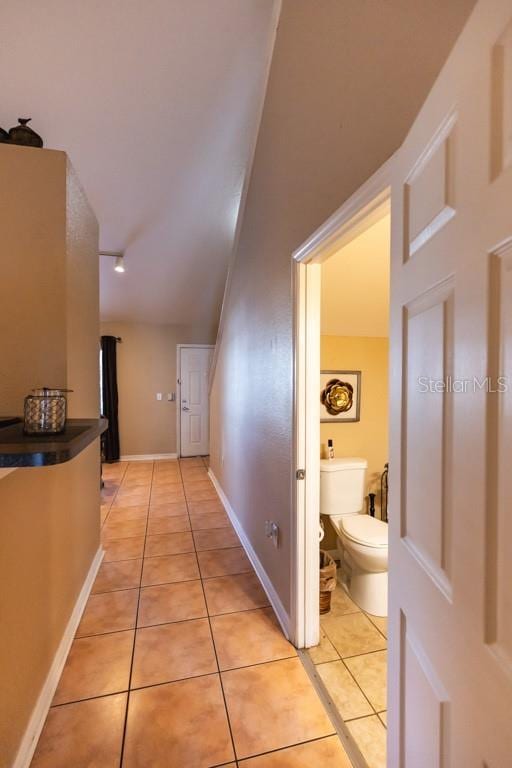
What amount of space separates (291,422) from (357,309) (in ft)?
3.36

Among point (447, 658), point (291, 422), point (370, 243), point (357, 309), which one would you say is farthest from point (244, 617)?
point (370, 243)

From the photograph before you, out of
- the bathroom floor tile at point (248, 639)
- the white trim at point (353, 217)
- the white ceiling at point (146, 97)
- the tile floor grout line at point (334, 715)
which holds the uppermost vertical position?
the white ceiling at point (146, 97)

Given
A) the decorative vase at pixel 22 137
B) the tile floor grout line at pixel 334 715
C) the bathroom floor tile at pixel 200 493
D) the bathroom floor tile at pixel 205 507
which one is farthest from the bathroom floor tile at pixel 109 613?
the decorative vase at pixel 22 137

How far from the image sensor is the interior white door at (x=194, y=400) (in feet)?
18.7

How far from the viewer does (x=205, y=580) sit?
2205 millimetres

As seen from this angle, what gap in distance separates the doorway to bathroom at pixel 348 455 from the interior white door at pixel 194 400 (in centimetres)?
365

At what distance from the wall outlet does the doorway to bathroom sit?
10.3 inches

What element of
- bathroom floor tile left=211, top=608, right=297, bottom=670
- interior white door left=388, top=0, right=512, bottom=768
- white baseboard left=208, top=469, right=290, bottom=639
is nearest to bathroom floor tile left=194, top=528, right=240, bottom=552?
white baseboard left=208, top=469, right=290, bottom=639

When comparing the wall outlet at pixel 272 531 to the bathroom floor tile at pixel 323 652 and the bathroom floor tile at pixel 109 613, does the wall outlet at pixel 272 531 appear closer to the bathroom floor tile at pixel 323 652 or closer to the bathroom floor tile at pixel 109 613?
the bathroom floor tile at pixel 323 652

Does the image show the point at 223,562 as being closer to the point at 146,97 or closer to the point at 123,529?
the point at 123,529

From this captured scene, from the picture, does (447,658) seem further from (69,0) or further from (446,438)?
(69,0)

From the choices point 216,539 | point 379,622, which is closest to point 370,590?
point 379,622

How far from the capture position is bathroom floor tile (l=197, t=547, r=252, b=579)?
231cm

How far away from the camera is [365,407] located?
2518mm
